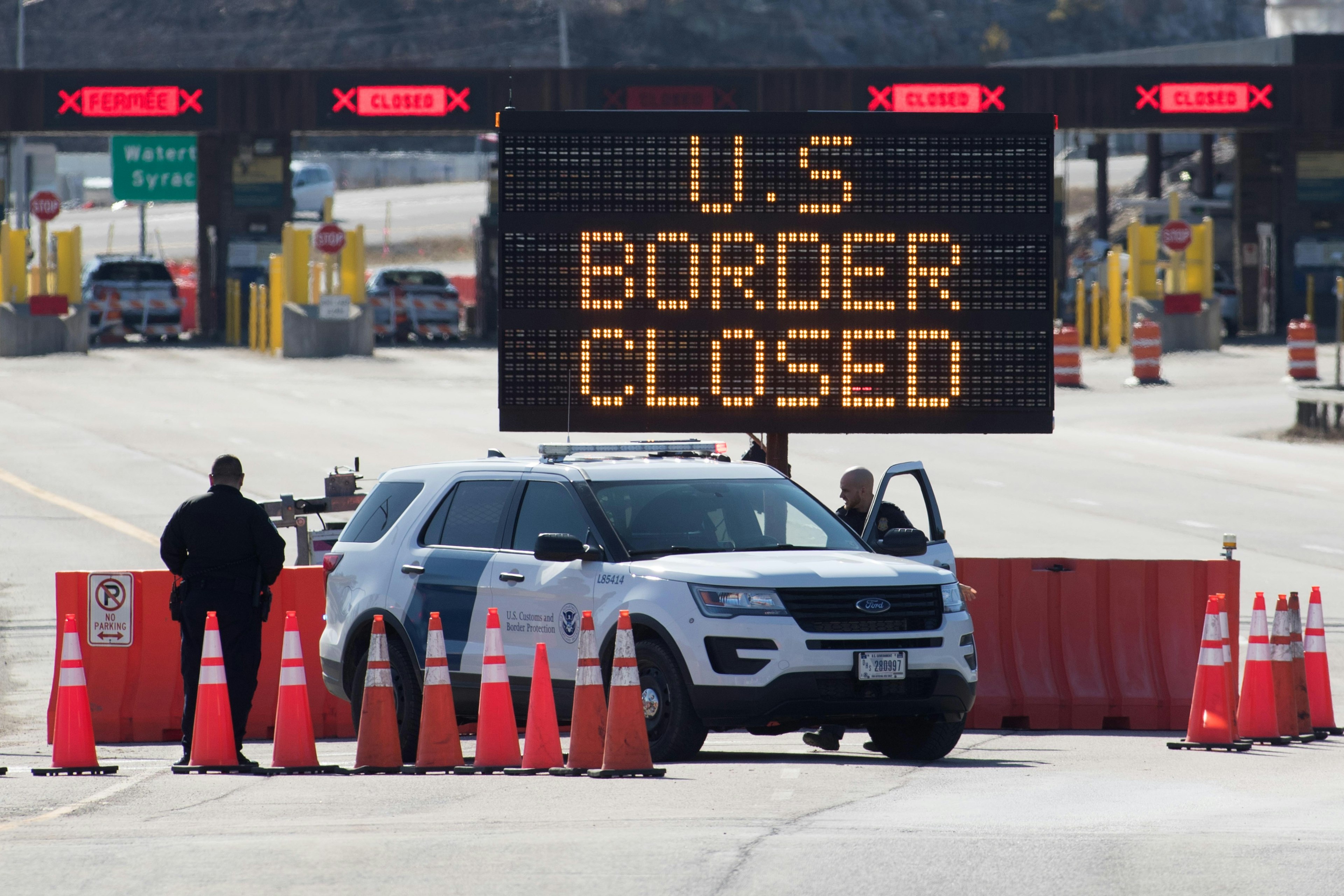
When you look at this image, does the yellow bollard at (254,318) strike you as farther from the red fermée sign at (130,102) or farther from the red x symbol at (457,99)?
the red x symbol at (457,99)

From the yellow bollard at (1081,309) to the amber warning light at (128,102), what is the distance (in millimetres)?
Result: 20071

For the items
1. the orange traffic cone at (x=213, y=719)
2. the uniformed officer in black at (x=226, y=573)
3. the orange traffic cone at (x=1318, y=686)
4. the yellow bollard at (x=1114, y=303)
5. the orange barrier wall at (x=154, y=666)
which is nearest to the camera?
the orange traffic cone at (x=213, y=719)

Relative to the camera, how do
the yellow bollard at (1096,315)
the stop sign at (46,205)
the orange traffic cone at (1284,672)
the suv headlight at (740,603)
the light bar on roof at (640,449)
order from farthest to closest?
the yellow bollard at (1096,315)
the stop sign at (46,205)
the orange traffic cone at (1284,672)
the light bar on roof at (640,449)
the suv headlight at (740,603)

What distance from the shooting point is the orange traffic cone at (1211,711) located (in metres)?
11.7

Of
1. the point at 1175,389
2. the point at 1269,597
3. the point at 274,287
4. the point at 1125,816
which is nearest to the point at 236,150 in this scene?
the point at 274,287

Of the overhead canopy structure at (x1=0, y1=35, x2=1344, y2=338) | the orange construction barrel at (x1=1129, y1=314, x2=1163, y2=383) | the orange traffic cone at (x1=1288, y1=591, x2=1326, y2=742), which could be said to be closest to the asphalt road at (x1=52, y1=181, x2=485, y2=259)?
the overhead canopy structure at (x1=0, y1=35, x2=1344, y2=338)

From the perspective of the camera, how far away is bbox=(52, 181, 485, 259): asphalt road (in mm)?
91625

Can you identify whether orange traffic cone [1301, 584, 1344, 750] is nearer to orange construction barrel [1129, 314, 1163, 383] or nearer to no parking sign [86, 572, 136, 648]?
no parking sign [86, 572, 136, 648]

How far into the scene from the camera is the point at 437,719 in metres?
10.7

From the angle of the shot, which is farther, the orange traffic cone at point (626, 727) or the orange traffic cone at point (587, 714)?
the orange traffic cone at point (587, 714)

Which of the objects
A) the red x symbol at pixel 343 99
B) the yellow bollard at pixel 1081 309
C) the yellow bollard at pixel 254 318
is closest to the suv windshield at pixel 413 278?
the yellow bollard at pixel 254 318

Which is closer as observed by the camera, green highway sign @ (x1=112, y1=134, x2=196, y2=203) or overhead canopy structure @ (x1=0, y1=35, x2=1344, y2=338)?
overhead canopy structure @ (x1=0, y1=35, x2=1344, y2=338)

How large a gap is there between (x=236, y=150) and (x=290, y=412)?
18741 mm

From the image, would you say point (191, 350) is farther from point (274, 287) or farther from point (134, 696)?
point (134, 696)
